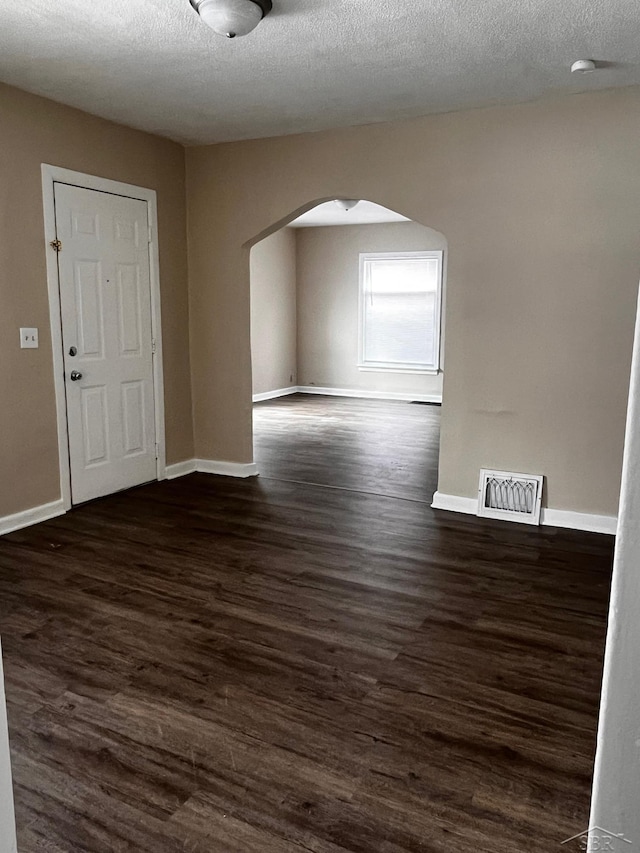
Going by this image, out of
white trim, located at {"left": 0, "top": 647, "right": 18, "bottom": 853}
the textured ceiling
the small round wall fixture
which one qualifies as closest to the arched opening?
the textured ceiling

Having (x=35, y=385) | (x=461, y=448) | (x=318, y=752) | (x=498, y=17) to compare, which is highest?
(x=498, y=17)

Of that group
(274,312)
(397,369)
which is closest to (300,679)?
(397,369)

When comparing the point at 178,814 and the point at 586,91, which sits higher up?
the point at 586,91

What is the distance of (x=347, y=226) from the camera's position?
32.4 ft

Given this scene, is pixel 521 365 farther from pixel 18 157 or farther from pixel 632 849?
pixel 632 849

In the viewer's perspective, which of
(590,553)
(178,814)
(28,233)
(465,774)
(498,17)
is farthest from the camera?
(28,233)

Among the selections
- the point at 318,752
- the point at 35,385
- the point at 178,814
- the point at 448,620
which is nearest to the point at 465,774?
the point at 318,752

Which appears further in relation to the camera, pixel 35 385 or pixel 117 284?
pixel 117 284

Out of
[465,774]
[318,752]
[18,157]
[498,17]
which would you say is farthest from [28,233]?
[465,774]

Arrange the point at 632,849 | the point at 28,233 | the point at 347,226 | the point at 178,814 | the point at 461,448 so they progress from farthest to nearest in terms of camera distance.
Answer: the point at 347,226
the point at 461,448
the point at 28,233
the point at 178,814
the point at 632,849

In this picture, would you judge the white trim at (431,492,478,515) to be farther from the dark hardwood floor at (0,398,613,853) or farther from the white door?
the white door

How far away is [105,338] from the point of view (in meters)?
4.57

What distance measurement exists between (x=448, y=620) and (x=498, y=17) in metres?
2.58

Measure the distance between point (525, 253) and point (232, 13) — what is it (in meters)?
2.18
